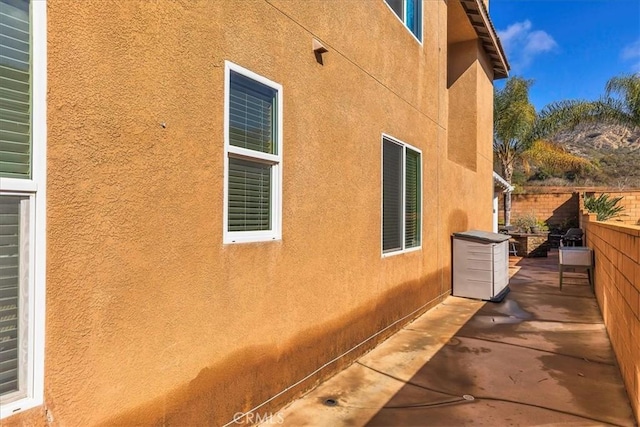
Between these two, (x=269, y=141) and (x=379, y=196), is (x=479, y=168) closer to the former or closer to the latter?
(x=379, y=196)

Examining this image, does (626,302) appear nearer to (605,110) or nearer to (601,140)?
(605,110)

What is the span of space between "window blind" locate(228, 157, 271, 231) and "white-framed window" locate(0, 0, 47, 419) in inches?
59.4

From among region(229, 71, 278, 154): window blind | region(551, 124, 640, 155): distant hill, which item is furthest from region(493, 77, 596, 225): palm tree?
region(551, 124, 640, 155): distant hill

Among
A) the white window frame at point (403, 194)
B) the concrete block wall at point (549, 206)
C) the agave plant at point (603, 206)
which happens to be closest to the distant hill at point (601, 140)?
the concrete block wall at point (549, 206)

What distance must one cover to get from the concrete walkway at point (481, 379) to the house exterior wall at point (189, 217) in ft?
1.25

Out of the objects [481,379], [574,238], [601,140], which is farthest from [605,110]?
[601,140]

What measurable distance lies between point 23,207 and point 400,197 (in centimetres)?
563

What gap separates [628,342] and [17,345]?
518 cm

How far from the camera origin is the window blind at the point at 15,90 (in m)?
2.14

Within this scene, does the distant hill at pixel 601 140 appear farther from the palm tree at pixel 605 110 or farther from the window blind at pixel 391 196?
the window blind at pixel 391 196

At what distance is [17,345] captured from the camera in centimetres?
220

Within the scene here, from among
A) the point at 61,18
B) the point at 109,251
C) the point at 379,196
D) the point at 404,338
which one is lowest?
the point at 404,338

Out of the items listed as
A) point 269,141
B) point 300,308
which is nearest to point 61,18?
point 269,141

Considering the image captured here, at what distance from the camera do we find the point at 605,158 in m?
44.5
